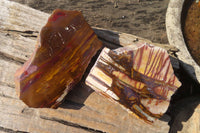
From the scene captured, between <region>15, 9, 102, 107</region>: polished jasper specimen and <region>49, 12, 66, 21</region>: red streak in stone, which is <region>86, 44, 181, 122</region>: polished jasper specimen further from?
<region>49, 12, 66, 21</region>: red streak in stone

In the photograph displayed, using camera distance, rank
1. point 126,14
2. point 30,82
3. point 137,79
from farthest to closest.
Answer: point 126,14, point 137,79, point 30,82

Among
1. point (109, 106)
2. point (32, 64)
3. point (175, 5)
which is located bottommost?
point (109, 106)

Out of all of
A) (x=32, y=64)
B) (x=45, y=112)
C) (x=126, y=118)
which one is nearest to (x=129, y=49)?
(x=126, y=118)

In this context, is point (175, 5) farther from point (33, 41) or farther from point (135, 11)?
point (33, 41)

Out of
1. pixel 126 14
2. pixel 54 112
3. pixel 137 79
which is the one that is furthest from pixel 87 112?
pixel 126 14

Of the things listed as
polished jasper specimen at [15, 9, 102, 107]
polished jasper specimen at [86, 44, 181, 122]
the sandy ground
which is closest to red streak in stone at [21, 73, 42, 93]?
polished jasper specimen at [15, 9, 102, 107]

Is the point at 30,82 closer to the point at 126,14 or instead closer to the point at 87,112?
the point at 87,112

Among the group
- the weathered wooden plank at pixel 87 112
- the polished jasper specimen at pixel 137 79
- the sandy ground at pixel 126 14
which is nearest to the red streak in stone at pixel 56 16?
the polished jasper specimen at pixel 137 79
